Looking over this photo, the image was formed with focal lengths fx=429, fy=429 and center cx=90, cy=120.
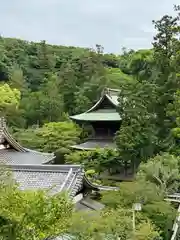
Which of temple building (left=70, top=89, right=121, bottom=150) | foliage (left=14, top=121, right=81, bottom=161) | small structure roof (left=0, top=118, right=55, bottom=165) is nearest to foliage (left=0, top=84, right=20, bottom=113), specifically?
foliage (left=14, top=121, right=81, bottom=161)

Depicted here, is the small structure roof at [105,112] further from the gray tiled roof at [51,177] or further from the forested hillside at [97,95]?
the gray tiled roof at [51,177]

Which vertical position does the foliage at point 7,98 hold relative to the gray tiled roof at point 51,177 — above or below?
below

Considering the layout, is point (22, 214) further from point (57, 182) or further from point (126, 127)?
point (126, 127)

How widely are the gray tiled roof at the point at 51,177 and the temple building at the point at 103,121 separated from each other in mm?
15666

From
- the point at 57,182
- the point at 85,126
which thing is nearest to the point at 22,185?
the point at 57,182

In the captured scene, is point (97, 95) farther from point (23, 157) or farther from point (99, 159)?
point (23, 157)

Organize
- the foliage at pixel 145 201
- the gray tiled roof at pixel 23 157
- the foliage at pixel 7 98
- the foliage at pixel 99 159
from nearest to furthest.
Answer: the foliage at pixel 145 201, the gray tiled roof at pixel 23 157, the foliage at pixel 99 159, the foliage at pixel 7 98

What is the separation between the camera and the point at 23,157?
627 inches

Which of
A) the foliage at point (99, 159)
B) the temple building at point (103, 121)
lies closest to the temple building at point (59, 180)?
the foliage at point (99, 159)

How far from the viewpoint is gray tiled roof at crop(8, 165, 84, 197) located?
964 cm

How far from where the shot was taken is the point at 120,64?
60.9 meters

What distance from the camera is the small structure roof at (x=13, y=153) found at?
15.5 m

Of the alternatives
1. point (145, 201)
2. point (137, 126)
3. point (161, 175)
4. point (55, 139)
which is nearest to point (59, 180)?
point (145, 201)

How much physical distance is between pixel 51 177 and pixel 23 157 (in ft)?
20.1
